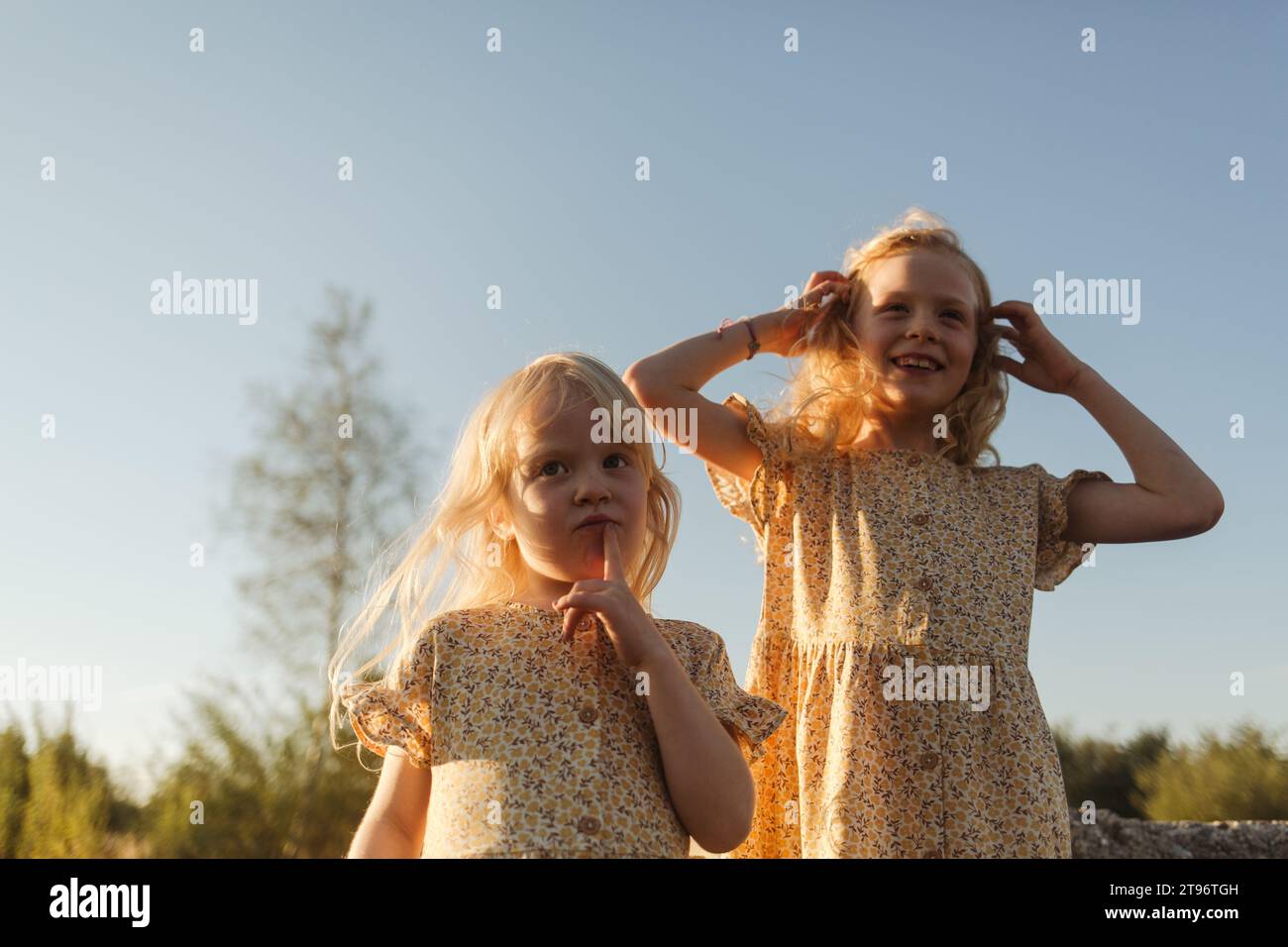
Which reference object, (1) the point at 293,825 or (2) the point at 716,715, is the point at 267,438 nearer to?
(1) the point at 293,825

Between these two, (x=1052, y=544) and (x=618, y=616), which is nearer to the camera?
(x=618, y=616)

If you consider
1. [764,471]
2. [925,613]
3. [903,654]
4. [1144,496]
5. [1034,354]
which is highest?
[1034,354]

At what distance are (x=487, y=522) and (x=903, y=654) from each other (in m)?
1.14

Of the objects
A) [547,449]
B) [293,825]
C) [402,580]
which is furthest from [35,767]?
[547,449]

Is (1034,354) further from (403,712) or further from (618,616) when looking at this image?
(403,712)

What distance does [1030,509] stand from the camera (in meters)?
3.14

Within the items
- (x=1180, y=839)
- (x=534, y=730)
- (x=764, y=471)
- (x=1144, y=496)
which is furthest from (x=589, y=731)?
Result: (x=1180, y=839)

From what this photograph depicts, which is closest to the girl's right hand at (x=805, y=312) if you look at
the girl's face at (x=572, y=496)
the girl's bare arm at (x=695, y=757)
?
the girl's face at (x=572, y=496)

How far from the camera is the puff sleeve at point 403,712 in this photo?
227cm

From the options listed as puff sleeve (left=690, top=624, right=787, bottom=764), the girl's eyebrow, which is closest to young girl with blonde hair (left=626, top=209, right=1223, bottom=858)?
the girl's eyebrow

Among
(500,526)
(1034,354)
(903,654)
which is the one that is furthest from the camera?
(1034,354)

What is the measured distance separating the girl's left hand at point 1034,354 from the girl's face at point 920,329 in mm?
198

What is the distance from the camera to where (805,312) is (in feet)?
11.2

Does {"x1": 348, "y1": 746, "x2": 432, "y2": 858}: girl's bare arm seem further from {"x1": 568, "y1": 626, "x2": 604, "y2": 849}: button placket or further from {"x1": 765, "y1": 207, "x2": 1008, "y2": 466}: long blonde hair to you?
{"x1": 765, "y1": 207, "x2": 1008, "y2": 466}: long blonde hair
